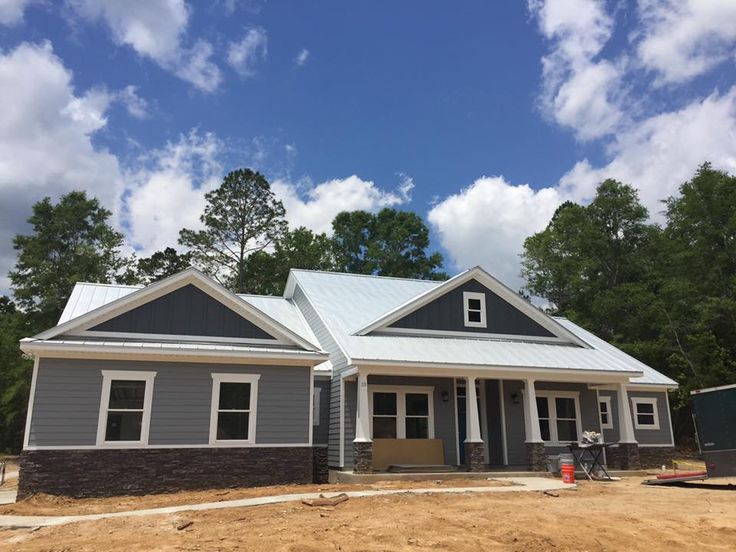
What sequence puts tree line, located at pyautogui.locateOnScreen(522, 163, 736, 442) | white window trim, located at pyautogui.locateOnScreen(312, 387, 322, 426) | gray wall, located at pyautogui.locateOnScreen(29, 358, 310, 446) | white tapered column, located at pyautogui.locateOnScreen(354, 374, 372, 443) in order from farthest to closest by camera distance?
tree line, located at pyautogui.locateOnScreen(522, 163, 736, 442) → white window trim, located at pyautogui.locateOnScreen(312, 387, 322, 426) → white tapered column, located at pyautogui.locateOnScreen(354, 374, 372, 443) → gray wall, located at pyautogui.locateOnScreen(29, 358, 310, 446)

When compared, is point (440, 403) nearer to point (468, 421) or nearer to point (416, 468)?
point (468, 421)

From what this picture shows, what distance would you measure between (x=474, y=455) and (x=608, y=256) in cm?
2949

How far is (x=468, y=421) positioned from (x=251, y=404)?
5808mm

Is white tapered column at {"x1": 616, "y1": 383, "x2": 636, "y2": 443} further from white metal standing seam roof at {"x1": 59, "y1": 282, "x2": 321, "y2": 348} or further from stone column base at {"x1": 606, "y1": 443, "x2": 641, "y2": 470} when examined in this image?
white metal standing seam roof at {"x1": 59, "y1": 282, "x2": 321, "y2": 348}

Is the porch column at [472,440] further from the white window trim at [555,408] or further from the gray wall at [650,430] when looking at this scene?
the gray wall at [650,430]

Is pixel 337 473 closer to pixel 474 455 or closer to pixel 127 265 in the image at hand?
pixel 474 455

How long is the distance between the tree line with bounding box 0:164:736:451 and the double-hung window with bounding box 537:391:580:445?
1377cm

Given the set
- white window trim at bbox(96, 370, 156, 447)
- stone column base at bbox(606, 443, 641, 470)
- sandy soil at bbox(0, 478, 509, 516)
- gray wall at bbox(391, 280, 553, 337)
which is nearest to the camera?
sandy soil at bbox(0, 478, 509, 516)

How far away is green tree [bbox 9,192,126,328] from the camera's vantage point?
35.6m

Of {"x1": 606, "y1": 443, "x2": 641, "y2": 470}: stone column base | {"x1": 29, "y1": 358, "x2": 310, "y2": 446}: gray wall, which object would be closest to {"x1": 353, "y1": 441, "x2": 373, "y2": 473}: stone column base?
{"x1": 29, "y1": 358, "x2": 310, "y2": 446}: gray wall

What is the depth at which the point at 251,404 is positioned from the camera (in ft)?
47.6

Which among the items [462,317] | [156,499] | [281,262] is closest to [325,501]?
[156,499]

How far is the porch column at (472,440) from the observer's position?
51.2ft

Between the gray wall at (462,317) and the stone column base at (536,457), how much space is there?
4065mm
